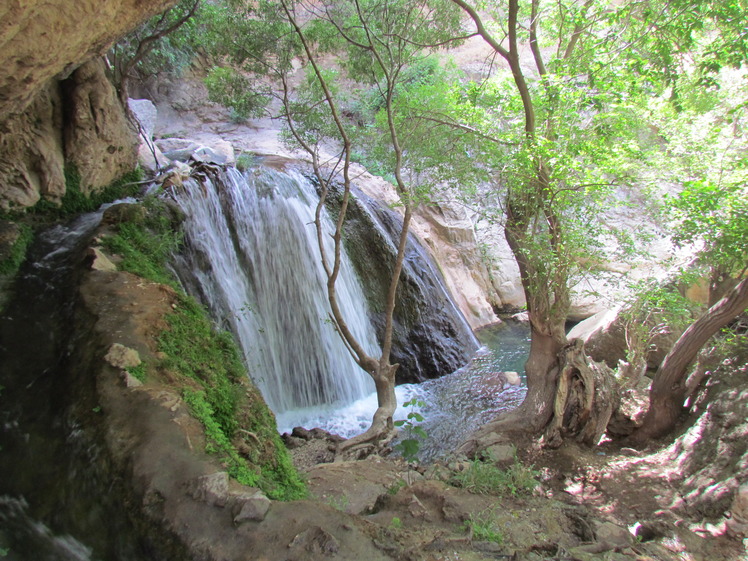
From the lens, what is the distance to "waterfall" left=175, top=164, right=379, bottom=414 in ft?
26.1

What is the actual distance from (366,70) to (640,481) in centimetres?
803

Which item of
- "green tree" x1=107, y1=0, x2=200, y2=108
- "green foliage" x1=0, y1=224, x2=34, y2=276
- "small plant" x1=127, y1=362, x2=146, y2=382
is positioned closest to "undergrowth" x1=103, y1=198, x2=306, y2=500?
"small plant" x1=127, y1=362, x2=146, y2=382

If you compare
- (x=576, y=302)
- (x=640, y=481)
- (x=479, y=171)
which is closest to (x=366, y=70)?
(x=479, y=171)

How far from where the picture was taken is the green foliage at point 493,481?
453 centimetres

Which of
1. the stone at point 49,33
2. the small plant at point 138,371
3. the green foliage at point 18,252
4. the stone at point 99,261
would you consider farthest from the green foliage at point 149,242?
the small plant at point 138,371

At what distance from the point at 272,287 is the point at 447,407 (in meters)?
4.10

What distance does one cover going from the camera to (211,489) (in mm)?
2631

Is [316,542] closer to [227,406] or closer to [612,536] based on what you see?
[227,406]

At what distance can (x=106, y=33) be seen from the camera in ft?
16.7

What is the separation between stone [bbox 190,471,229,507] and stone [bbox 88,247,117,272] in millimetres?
3528

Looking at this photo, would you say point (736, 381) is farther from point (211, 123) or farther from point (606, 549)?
point (211, 123)

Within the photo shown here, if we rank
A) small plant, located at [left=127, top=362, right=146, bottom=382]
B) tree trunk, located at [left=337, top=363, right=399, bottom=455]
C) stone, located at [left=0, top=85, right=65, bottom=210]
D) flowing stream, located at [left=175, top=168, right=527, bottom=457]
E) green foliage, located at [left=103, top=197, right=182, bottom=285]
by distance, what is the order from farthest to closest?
flowing stream, located at [left=175, top=168, right=527, bottom=457] < stone, located at [left=0, top=85, right=65, bottom=210] < tree trunk, located at [left=337, top=363, right=399, bottom=455] < green foliage, located at [left=103, top=197, right=182, bottom=285] < small plant, located at [left=127, top=362, right=146, bottom=382]

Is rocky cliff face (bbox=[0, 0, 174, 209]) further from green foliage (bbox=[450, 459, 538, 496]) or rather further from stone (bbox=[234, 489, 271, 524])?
green foliage (bbox=[450, 459, 538, 496])

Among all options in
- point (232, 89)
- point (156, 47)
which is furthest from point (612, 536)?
point (156, 47)
